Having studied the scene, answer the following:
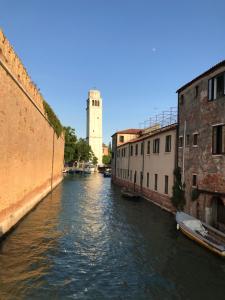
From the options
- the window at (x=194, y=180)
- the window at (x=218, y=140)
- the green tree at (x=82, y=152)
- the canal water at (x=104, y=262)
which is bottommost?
the canal water at (x=104, y=262)

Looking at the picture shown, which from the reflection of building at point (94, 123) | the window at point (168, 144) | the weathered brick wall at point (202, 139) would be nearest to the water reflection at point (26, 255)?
the weathered brick wall at point (202, 139)

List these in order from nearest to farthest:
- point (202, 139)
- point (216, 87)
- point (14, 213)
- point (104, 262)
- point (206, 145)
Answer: point (104, 262), point (216, 87), point (14, 213), point (206, 145), point (202, 139)

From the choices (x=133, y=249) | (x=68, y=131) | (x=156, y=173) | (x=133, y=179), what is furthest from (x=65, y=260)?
(x=68, y=131)

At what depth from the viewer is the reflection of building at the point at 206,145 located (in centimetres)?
1694

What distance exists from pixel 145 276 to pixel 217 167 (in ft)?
24.5

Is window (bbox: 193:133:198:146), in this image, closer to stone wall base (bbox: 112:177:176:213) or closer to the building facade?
the building facade

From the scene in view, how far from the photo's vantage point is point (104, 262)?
13.3 meters

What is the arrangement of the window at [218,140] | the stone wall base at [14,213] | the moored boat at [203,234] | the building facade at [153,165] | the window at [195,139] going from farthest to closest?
the building facade at [153,165] < the window at [195,139] < the window at [218,140] < the stone wall base at [14,213] < the moored boat at [203,234]

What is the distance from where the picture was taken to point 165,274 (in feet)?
39.6

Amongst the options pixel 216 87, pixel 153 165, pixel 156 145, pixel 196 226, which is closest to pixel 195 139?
pixel 216 87

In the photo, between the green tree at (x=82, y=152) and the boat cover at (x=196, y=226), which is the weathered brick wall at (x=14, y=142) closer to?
the boat cover at (x=196, y=226)

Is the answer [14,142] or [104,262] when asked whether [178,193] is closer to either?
[104,262]

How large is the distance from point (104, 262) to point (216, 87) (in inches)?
412

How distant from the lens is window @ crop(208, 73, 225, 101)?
17.0 m
